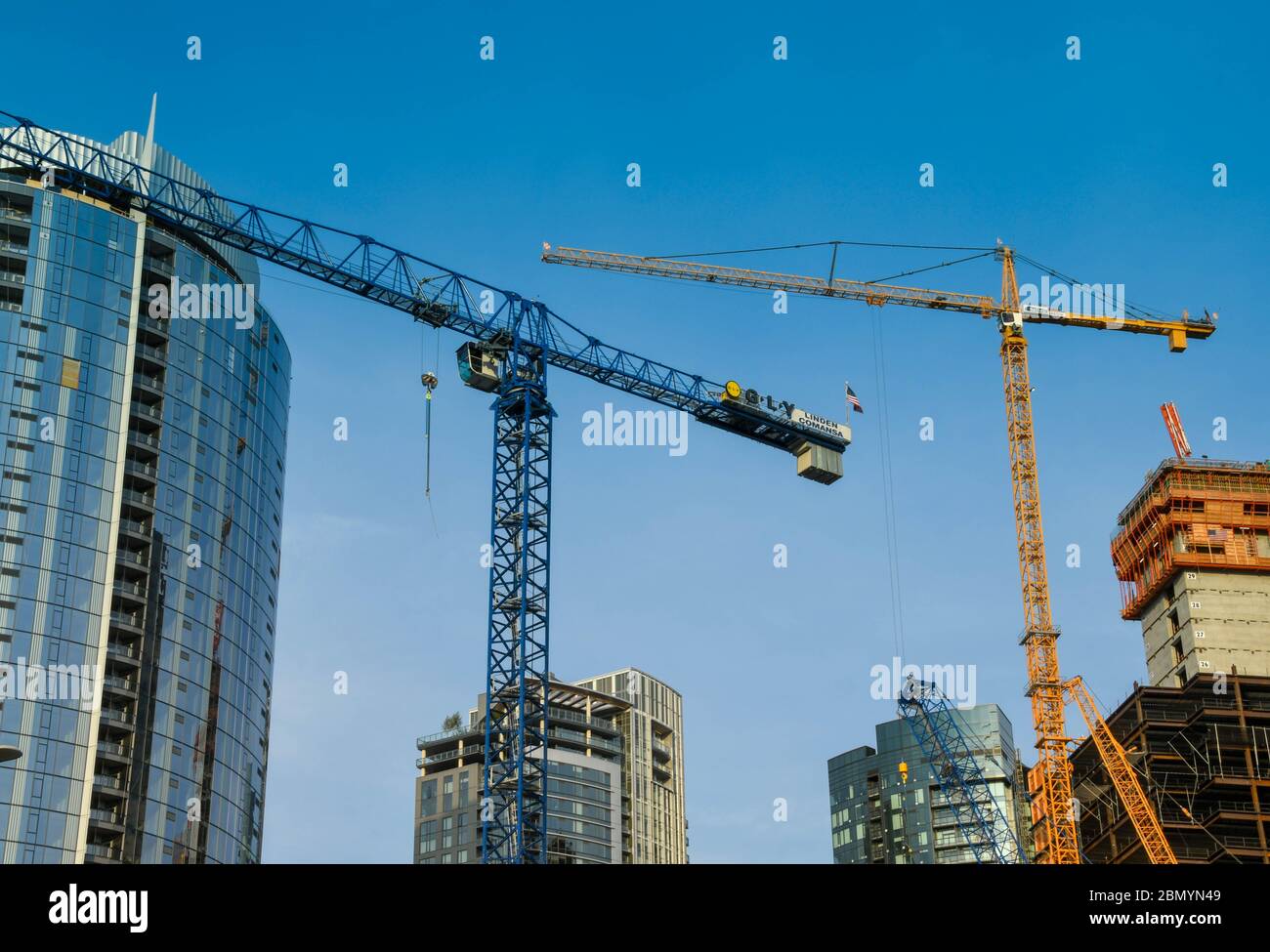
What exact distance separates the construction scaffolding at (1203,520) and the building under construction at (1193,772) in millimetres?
23963

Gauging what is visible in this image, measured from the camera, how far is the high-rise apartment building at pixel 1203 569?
185 m

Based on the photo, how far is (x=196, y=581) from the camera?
147625 mm

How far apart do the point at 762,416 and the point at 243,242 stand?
139ft

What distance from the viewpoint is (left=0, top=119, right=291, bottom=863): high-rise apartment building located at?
13300 cm

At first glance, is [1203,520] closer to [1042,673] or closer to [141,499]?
[1042,673]

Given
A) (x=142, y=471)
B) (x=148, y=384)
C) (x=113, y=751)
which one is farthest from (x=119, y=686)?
(x=148, y=384)

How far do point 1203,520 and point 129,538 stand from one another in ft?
396

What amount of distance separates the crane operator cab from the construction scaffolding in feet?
336

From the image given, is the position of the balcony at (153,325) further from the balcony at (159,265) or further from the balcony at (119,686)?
the balcony at (119,686)

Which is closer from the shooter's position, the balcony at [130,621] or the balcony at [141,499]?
the balcony at [130,621]

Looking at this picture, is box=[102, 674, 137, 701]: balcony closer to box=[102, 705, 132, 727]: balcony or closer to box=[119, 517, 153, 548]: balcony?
box=[102, 705, 132, 727]: balcony

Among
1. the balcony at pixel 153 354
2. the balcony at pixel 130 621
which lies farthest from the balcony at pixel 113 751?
the balcony at pixel 153 354

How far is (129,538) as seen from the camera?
5595 inches

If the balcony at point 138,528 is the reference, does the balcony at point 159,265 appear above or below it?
above
